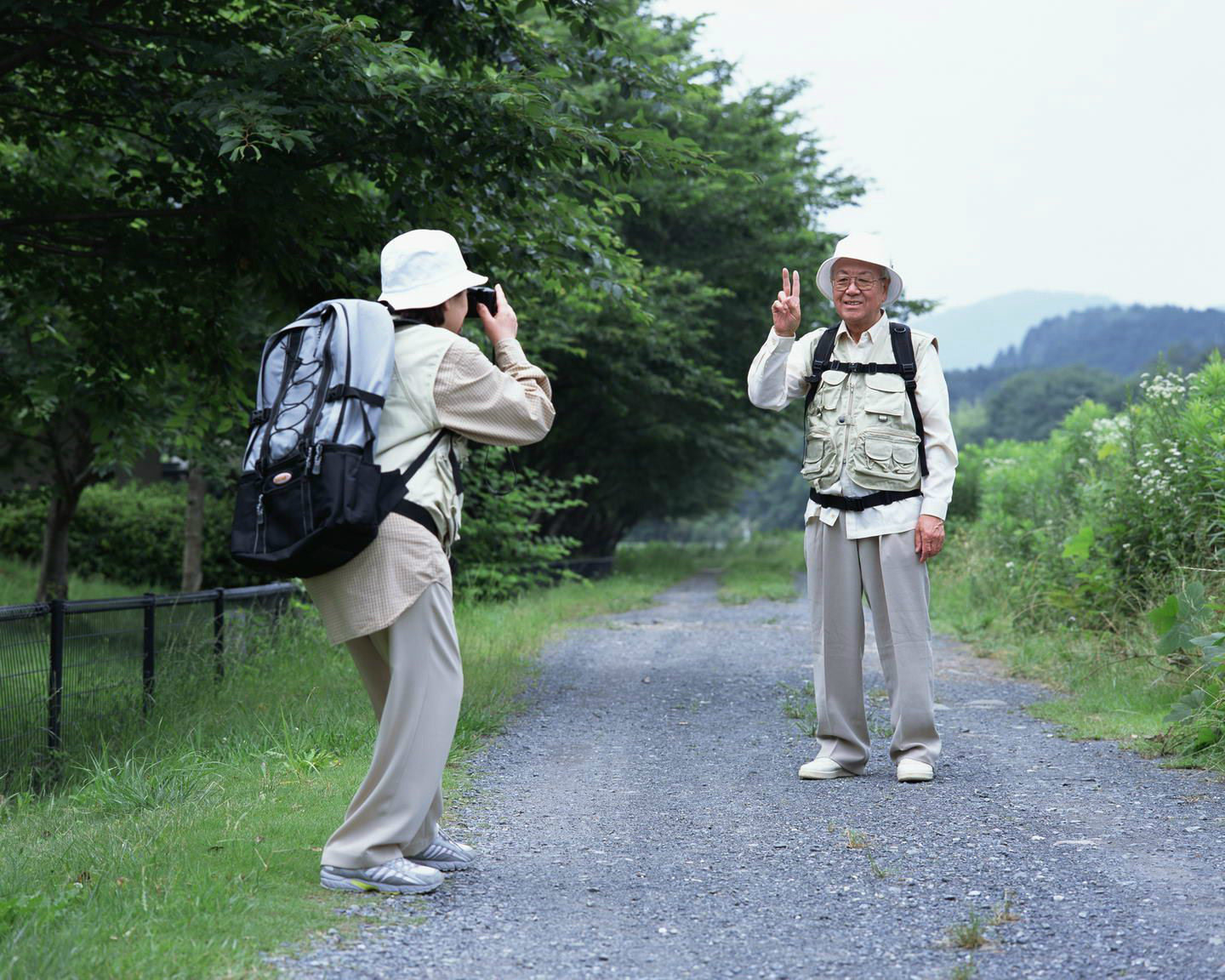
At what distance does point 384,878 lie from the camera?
377cm

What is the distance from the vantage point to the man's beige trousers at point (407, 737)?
374 cm

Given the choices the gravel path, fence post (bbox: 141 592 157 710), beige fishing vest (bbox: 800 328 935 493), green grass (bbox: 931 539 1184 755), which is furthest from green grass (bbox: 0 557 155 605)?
beige fishing vest (bbox: 800 328 935 493)

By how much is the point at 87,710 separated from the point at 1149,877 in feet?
18.4

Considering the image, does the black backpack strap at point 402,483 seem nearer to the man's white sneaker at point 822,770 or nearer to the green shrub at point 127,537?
the man's white sneaker at point 822,770

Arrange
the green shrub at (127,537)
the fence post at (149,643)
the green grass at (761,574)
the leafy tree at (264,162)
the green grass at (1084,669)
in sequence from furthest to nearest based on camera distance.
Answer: the green shrub at (127,537) → the green grass at (761,574) → the fence post at (149,643) → the green grass at (1084,669) → the leafy tree at (264,162)

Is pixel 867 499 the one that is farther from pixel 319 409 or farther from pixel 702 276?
pixel 702 276

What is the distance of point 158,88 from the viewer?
8.13 m

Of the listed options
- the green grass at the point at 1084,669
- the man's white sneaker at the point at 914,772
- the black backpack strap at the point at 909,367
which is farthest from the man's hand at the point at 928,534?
the green grass at the point at 1084,669

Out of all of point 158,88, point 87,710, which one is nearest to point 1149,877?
point 87,710

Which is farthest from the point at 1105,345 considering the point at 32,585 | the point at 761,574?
the point at 32,585

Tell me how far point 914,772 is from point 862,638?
645mm

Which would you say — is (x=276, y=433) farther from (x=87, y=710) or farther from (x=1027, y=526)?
(x=1027, y=526)

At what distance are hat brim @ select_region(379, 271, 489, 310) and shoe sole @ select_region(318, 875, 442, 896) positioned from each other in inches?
68.4

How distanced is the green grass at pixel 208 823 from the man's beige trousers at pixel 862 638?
1738mm
